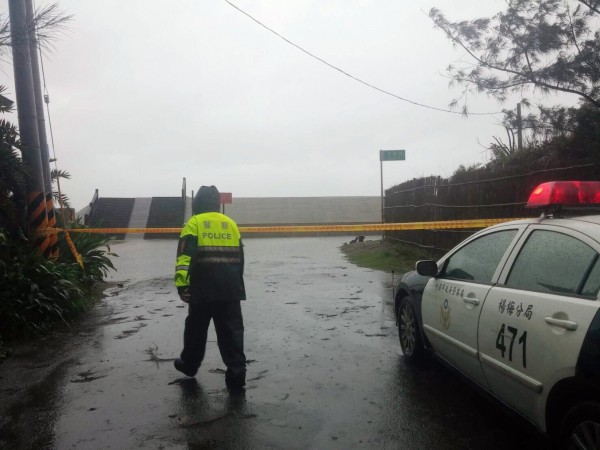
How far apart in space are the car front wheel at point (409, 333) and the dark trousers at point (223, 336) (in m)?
1.67

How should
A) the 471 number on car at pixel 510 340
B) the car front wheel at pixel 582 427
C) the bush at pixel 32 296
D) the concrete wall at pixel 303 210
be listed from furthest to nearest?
1. the concrete wall at pixel 303 210
2. the bush at pixel 32 296
3. the 471 number on car at pixel 510 340
4. the car front wheel at pixel 582 427

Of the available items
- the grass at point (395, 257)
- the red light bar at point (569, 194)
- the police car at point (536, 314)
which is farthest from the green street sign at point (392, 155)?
the red light bar at point (569, 194)

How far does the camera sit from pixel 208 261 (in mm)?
4836

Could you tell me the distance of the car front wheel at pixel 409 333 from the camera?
5.37m

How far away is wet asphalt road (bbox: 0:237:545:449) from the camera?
3.83 metres

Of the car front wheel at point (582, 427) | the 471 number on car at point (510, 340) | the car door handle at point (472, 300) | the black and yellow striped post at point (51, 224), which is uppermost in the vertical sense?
the black and yellow striped post at point (51, 224)

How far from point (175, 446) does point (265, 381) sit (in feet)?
4.79

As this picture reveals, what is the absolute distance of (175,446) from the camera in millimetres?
3711

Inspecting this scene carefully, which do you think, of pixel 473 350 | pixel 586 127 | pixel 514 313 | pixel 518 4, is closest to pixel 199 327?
pixel 473 350

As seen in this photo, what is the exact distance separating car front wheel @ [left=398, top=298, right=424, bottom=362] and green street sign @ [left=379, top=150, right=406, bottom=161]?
39.7 feet

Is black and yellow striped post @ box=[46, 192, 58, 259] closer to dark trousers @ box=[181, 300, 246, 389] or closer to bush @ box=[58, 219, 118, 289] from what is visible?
bush @ box=[58, 219, 118, 289]

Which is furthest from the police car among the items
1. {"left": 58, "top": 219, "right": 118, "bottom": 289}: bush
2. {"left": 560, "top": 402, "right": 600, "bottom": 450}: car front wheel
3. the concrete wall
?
the concrete wall

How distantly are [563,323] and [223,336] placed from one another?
2.88 meters

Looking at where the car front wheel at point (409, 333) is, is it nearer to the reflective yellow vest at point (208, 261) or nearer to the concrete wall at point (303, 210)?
the reflective yellow vest at point (208, 261)
